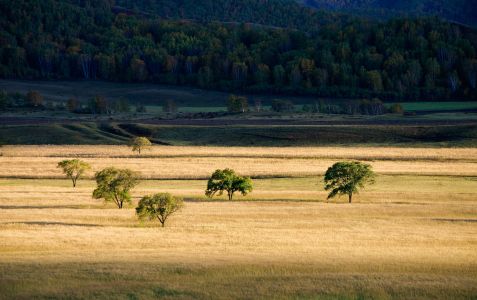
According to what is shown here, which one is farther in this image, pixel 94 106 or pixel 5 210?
pixel 94 106

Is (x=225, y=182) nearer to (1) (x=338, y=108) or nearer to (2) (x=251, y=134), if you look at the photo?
(2) (x=251, y=134)

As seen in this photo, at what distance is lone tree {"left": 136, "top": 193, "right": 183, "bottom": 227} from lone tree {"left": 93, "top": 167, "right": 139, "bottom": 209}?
10226 millimetres

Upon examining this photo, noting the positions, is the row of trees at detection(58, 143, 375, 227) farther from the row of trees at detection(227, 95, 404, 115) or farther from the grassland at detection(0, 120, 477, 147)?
the row of trees at detection(227, 95, 404, 115)

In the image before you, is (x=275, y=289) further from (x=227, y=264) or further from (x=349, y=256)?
(x=349, y=256)

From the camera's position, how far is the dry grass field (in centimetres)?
2958

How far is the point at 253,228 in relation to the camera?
46.2 meters

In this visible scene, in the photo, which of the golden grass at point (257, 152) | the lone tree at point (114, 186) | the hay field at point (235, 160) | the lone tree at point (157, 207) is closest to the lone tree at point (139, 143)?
the golden grass at point (257, 152)

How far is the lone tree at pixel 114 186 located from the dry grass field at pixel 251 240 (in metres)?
1.02

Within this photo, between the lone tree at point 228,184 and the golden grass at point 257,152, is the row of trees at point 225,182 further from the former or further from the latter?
the golden grass at point 257,152

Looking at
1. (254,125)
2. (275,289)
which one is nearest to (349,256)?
(275,289)

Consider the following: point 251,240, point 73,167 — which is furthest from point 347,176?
point 73,167

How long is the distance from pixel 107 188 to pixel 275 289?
1266 inches

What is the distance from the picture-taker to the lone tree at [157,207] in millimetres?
48875

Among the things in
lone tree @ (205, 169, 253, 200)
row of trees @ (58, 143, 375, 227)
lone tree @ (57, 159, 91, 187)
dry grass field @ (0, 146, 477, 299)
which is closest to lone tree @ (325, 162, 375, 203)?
row of trees @ (58, 143, 375, 227)
